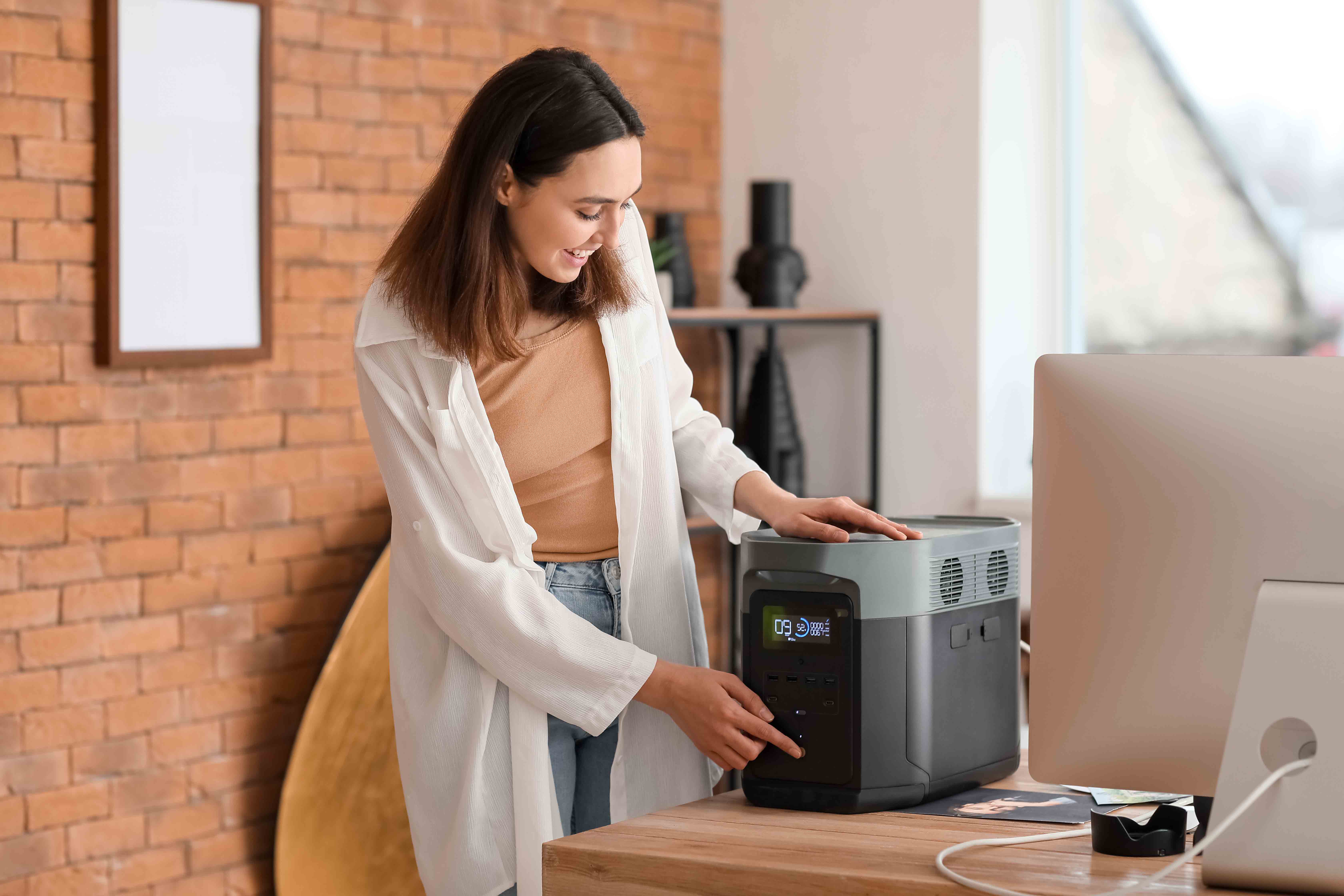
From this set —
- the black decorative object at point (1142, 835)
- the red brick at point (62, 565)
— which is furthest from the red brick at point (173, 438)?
the black decorative object at point (1142, 835)

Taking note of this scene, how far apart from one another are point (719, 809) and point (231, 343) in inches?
66.7

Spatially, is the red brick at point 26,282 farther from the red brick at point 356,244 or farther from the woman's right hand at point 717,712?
the woman's right hand at point 717,712

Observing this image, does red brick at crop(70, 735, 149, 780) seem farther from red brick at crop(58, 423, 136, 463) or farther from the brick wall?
red brick at crop(58, 423, 136, 463)

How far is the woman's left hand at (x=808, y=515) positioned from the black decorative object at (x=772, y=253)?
72.5 inches

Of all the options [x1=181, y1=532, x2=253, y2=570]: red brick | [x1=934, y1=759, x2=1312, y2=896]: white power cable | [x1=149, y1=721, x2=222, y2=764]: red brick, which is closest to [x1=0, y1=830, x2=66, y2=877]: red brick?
[x1=149, y1=721, x2=222, y2=764]: red brick

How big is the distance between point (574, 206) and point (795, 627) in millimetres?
524

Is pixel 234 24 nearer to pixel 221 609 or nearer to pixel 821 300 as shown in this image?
pixel 221 609

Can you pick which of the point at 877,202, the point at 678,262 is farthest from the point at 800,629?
the point at 877,202

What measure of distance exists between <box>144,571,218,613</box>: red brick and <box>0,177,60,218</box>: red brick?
69cm

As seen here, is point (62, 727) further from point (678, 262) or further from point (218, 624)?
point (678, 262)

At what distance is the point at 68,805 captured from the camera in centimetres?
257

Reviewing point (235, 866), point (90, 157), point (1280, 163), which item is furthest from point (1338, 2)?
point (235, 866)

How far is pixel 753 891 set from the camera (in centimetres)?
123

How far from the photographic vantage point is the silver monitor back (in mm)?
1117
